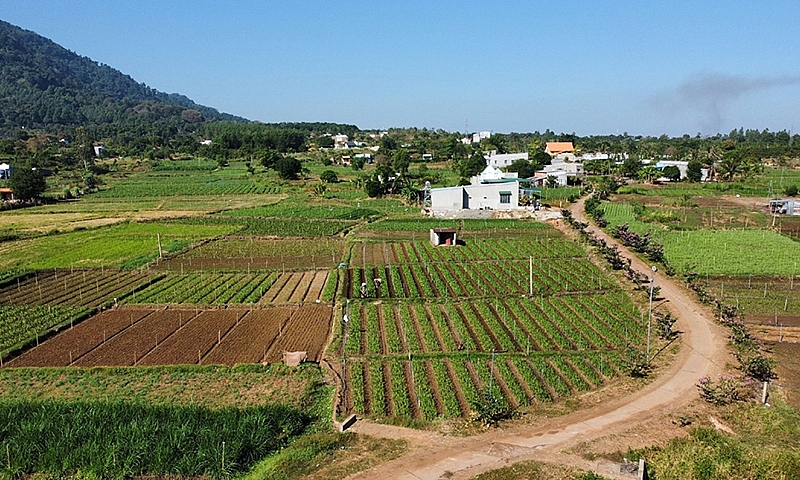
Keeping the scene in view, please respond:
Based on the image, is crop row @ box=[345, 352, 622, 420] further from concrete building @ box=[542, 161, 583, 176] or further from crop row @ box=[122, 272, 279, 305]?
concrete building @ box=[542, 161, 583, 176]

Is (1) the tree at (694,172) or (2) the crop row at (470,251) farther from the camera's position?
(1) the tree at (694,172)

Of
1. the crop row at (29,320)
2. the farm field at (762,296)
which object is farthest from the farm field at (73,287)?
the farm field at (762,296)

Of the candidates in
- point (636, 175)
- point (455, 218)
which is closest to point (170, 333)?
point (455, 218)

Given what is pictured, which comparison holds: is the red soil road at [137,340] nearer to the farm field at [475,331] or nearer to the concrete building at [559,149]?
the farm field at [475,331]

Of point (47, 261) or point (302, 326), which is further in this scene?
point (47, 261)

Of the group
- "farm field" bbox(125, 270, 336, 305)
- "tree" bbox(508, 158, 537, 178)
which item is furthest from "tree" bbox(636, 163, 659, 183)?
"farm field" bbox(125, 270, 336, 305)

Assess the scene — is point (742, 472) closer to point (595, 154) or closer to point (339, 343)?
point (339, 343)

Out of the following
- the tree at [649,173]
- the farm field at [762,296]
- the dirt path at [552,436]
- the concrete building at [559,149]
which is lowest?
the dirt path at [552,436]
